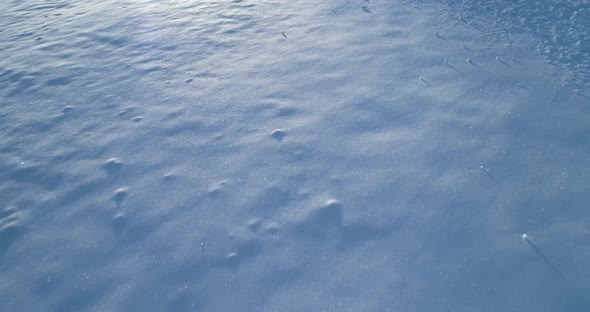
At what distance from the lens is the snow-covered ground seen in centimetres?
194

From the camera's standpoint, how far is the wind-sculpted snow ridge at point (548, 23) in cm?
299

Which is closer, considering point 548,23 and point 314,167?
point 314,167

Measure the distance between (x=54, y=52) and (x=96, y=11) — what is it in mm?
1186

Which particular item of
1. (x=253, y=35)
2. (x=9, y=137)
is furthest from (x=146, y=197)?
(x=253, y=35)

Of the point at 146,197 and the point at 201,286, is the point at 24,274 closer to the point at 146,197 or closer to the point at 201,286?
the point at 146,197

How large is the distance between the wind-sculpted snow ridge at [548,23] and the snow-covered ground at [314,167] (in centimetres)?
2

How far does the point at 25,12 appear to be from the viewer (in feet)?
18.2

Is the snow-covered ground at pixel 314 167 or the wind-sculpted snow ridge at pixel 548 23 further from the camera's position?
the wind-sculpted snow ridge at pixel 548 23

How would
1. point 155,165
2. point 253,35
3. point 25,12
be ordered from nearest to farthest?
1. point 155,165
2. point 253,35
3. point 25,12

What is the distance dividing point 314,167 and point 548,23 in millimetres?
2627

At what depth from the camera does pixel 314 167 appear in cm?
251

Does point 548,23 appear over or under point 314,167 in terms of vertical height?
over

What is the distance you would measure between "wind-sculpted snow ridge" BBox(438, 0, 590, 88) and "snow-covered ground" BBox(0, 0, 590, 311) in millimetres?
19

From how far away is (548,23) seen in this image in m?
3.39
